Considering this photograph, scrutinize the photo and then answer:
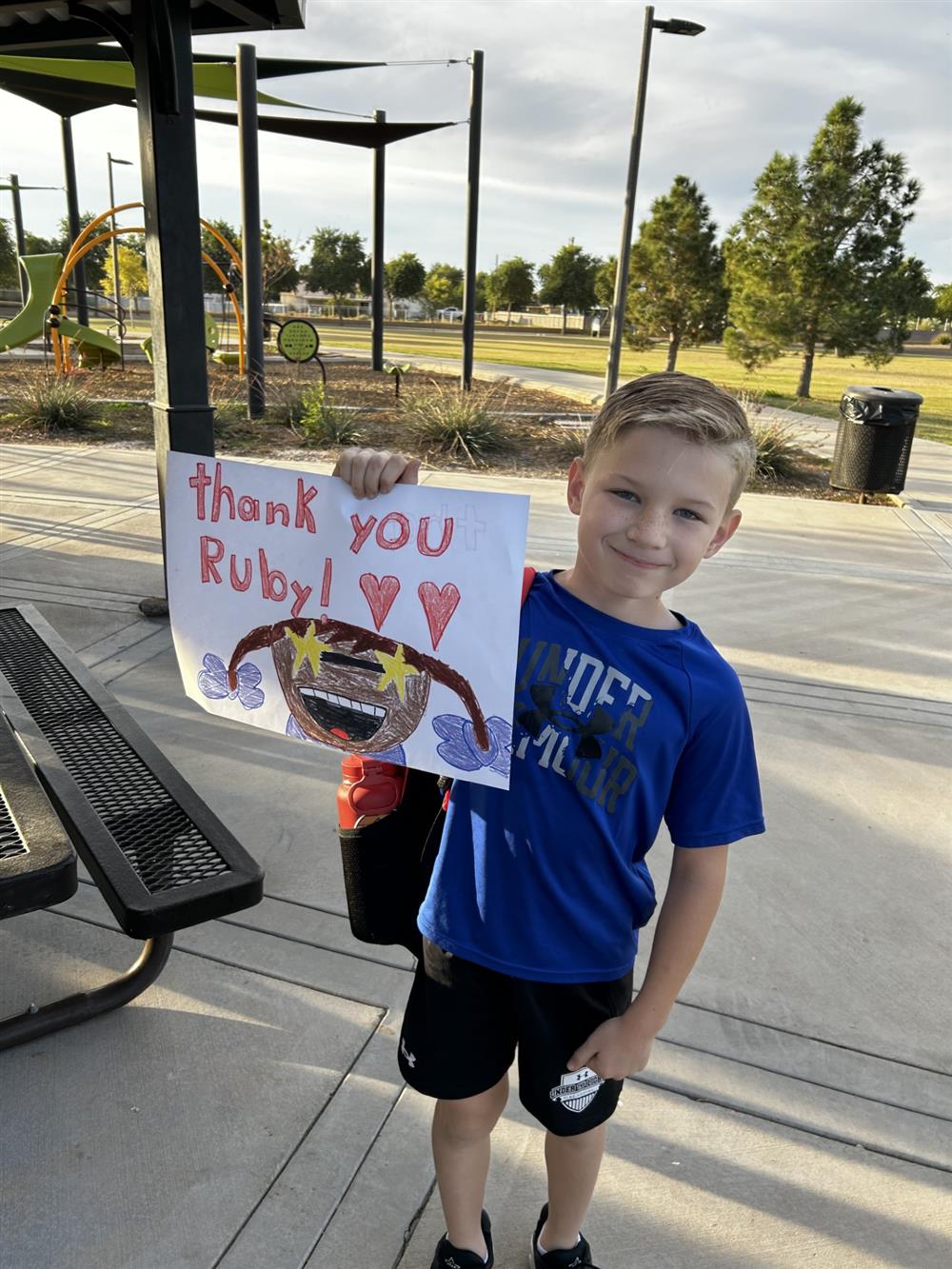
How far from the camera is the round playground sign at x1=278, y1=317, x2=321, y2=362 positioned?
45.1 ft

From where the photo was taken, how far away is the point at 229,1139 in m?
1.77

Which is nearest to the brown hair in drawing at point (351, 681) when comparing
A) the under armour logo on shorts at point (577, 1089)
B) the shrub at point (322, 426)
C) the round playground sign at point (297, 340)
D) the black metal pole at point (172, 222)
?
the under armour logo on shorts at point (577, 1089)

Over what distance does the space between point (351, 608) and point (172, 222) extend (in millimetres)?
2908

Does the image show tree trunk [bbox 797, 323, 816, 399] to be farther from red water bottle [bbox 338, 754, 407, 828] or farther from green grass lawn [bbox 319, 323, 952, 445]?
red water bottle [bbox 338, 754, 407, 828]

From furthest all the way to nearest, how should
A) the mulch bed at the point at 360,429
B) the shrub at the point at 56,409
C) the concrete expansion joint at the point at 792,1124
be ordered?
the shrub at the point at 56,409 < the mulch bed at the point at 360,429 < the concrete expansion joint at the point at 792,1124

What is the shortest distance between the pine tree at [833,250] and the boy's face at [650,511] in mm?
21802

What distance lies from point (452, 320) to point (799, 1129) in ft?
282

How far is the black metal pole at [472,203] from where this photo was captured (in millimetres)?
13703

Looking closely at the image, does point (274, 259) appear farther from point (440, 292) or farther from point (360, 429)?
point (440, 292)

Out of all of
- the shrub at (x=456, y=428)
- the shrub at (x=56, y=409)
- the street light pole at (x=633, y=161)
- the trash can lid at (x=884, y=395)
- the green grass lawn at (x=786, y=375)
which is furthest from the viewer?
the green grass lawn at (x=786, y=375)

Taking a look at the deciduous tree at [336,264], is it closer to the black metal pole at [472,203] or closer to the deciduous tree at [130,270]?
the deciduous tree at [130,270]

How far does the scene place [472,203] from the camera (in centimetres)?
1426

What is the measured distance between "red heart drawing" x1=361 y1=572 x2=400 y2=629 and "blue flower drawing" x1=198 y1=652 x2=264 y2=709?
250mm

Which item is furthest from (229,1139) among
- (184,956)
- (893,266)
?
(893,266)
